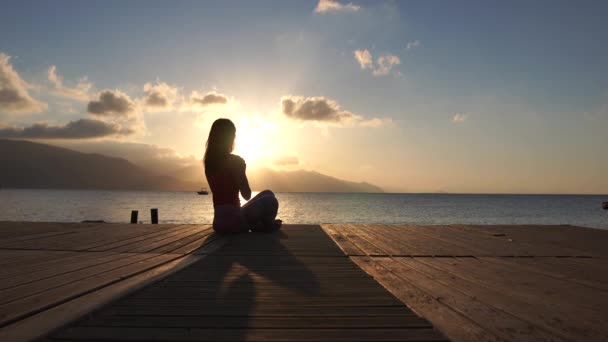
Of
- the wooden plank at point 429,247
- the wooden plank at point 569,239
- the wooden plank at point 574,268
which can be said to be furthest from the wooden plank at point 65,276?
the wooden plank at point 569,239

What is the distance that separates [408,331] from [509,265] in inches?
109

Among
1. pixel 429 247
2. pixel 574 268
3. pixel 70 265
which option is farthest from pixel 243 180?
pixel 574 268

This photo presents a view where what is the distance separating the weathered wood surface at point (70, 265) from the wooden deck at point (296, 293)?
0.02m

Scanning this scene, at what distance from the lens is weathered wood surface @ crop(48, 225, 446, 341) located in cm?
161

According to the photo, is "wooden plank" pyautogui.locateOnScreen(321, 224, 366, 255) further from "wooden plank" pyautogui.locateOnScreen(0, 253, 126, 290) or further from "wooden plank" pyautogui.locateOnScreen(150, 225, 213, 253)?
"wooden plank" pyautogui.locateOnScreen(0, 253, 126, 290)

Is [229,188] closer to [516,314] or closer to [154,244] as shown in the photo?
[154,244]

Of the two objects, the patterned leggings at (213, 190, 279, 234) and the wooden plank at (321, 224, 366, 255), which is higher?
the patterned leggings at (213, 190, 279, 234)

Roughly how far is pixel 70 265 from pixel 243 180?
2.89 m

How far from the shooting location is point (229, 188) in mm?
5832

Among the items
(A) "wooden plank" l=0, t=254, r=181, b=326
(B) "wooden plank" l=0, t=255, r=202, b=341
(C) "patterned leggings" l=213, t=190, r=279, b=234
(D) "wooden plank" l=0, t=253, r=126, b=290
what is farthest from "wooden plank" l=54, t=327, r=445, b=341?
(C) "patterned leggings" l=213, t=190, r=279, b=234

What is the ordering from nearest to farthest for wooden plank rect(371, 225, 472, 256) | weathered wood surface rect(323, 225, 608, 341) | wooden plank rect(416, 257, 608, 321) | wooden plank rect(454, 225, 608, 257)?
weathered wood surface rect(323, 225, 608, 341) → wooden plank rect(416, 257, 608, 321) → wooden plank rect(371, 225, 472, 256) → wooden plank rect(454, 225, 608, 257)

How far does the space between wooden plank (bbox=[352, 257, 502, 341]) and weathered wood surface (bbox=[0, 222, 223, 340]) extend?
6.38 feet

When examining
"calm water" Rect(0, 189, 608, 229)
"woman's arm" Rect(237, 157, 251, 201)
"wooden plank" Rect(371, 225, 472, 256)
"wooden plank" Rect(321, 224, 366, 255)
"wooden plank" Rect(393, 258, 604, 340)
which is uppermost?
"woman's arm" Rect(237, 157, 251, 201)

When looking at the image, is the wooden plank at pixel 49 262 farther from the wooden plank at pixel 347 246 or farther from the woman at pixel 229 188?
the wooden plank at pixel 347 246
